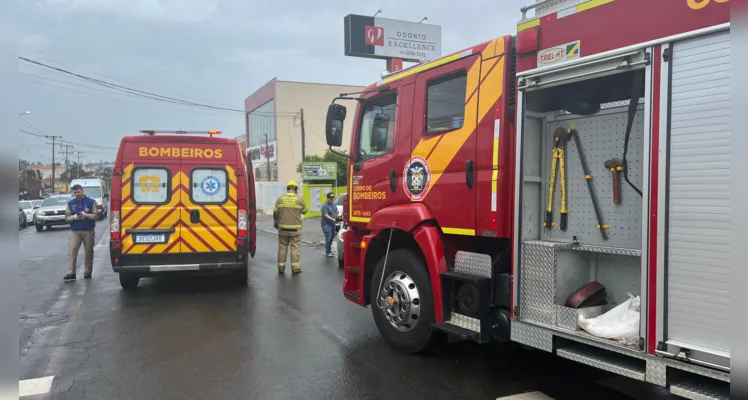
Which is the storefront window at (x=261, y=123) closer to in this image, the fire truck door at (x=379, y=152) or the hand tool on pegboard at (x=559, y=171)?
the fire truck door at (x=379, y=152)

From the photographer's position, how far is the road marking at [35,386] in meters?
4.25

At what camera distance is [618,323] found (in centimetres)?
337

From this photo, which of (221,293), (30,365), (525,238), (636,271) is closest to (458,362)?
(525,238)

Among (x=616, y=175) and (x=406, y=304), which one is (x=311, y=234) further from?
(x=616, y=175)

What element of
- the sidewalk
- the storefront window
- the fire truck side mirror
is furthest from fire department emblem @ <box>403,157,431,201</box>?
the storefront window

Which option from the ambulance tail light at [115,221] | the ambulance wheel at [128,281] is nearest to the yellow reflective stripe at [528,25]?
the ambulance tail light at [115,221]

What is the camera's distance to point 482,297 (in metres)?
4.19

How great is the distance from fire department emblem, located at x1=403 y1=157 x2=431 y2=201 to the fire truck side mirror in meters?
0.99

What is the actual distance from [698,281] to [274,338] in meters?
4.27

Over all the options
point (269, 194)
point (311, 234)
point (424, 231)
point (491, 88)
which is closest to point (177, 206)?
point (424, 231)

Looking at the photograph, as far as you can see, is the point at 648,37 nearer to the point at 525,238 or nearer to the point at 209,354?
the point at 525,238

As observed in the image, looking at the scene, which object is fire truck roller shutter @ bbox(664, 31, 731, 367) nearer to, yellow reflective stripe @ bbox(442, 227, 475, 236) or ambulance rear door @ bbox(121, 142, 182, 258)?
yellow reflective stripe @ bbox(442, 227, 475, 236)

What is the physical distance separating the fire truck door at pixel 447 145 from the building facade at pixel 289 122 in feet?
132

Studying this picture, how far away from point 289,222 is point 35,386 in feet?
20.2
